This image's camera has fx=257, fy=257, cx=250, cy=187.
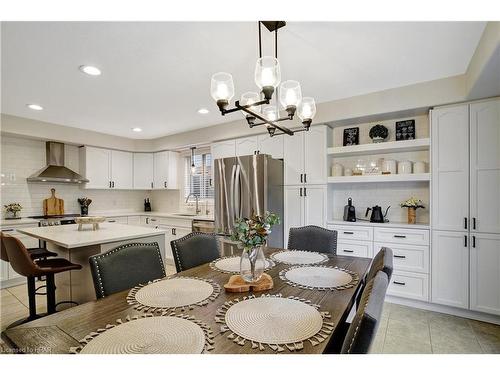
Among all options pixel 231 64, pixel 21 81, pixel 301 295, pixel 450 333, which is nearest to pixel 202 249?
pixel 301 295

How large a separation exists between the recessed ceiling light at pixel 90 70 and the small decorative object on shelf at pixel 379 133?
3028mm

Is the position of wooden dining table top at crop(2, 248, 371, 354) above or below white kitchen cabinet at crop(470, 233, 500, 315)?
above

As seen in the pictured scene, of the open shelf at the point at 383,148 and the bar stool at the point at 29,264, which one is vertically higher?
the open shelf at the point at 383,148

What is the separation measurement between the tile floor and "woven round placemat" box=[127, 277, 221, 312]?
5.22 ft

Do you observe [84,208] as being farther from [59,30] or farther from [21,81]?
[59,30]

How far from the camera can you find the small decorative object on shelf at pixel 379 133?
3092 mm

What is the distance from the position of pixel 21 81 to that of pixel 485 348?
4784 millimetres

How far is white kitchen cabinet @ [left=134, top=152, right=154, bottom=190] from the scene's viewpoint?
5.33m

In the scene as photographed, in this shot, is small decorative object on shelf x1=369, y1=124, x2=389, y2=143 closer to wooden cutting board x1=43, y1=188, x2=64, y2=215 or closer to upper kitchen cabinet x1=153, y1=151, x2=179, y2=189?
upper kitchen cabinet x1=153, y1=151, x2=179, y2=189

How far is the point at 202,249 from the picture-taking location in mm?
2072

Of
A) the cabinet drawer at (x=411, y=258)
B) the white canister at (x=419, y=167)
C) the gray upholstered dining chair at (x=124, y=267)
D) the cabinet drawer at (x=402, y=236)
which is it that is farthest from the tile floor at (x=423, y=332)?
the gray upholstered dining chair at (x=124, y=267)

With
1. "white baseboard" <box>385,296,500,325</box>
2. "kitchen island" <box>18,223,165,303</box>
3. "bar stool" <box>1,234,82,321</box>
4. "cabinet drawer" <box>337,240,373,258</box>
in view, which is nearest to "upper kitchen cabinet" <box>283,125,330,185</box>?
"cabinet drawer" <box>337,240,373,258</box>

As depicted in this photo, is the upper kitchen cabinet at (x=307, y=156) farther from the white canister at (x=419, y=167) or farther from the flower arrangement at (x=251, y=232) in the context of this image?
the flower arrangement at (x=251, y=232)

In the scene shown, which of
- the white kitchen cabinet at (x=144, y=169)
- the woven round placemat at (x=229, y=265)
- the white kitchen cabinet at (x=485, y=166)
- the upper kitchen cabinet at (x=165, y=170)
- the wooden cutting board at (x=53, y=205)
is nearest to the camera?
the woven round placemat at (x=229, y=265)
